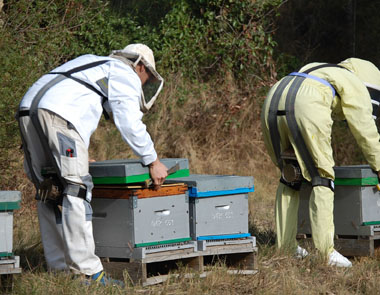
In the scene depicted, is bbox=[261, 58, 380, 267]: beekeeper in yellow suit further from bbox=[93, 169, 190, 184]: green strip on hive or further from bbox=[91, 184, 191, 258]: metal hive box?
bbox=[93, 169, 190, 184]: green strip on hive

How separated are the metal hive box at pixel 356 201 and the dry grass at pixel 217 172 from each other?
11.4 inches

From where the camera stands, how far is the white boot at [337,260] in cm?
491

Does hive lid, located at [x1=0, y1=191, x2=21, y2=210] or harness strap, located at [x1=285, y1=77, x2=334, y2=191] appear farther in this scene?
harness strap, located at [x1=285, y1=77, x2=334, y2=191]

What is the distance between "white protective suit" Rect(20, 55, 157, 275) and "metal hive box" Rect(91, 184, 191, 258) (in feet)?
0.70

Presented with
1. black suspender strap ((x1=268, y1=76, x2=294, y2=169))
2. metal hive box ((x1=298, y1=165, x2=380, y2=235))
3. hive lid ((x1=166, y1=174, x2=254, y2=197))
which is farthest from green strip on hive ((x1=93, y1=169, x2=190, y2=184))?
metal hive box ((x1=298, y1=165, x2=380, y2=235))

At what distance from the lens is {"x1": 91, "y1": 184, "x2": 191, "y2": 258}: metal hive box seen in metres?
4.14

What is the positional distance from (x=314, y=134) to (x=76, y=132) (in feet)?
6.33

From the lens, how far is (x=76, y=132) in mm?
4023

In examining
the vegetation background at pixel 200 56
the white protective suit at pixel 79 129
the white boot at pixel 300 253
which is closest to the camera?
the white protective suit at pixel 79 129

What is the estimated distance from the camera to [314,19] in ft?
40.3

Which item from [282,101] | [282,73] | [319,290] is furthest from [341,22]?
[319,290]

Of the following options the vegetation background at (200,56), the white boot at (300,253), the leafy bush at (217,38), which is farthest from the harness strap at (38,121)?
the leafy bush at (217,38)

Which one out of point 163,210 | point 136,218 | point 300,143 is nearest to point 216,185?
point 163,210

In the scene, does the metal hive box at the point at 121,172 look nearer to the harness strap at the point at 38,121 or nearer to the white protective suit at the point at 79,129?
the white protective suit at the point at 79,129
